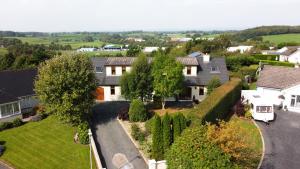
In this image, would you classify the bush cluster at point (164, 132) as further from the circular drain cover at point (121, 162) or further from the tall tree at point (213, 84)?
the tall tree at point (213, 84)

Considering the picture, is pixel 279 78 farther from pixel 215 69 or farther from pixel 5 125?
pixel 5 125

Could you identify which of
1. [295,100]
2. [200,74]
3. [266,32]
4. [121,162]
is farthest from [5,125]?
[266,32]

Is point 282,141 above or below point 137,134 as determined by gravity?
below

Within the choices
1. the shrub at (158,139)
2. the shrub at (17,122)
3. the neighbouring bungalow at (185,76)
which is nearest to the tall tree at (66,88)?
the shrub at (17,122)

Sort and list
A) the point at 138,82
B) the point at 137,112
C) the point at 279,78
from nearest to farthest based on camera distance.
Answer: the point at 137,112 → the point at 138,82 → the point at 279,78

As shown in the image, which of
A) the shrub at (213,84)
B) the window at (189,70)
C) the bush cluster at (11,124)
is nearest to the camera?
the bush cluster at (11,124)

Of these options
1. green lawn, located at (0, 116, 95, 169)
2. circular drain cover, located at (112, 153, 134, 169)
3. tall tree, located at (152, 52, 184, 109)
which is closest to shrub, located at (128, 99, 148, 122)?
tall tree, located at (152, 52, 184, 109)
